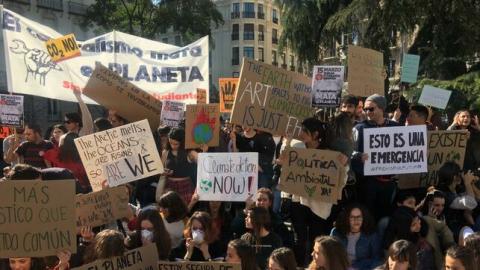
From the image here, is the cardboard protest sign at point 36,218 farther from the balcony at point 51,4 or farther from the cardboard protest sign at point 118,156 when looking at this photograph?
the balcony at point 51,4

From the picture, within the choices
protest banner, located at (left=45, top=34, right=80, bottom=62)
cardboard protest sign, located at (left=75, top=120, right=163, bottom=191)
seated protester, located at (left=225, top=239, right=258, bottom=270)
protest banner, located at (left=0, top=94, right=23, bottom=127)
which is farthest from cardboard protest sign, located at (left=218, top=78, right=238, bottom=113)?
seated protester, located at (left=225, top=239, right=258, bottom=270)

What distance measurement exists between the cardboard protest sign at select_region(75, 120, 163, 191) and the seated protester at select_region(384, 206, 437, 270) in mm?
2133

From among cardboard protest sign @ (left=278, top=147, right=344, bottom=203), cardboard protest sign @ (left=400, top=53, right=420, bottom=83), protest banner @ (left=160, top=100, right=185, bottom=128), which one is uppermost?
cardboard protest sign @ (left=400, top=53, right=420, bottom=83)

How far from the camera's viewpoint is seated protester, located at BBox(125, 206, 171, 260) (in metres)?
4.32

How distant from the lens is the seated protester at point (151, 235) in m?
4.32

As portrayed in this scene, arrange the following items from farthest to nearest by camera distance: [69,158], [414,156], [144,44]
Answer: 1. [144,44]
2. [69,158]
3. [414,156]

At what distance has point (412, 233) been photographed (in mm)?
4672

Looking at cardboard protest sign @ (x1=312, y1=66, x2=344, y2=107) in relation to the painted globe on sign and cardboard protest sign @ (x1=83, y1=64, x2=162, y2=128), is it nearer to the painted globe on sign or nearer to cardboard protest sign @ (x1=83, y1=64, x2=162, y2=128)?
the painted globe on sign

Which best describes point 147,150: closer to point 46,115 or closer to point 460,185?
point 460,185

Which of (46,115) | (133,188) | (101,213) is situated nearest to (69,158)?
(133,188)

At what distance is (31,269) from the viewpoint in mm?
3613

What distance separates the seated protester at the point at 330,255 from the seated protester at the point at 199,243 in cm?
91

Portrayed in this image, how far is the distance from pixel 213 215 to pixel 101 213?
3.73 feet

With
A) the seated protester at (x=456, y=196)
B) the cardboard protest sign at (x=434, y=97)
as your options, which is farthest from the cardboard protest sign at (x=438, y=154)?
the cardboard protest sign at (x=434, y=97)
